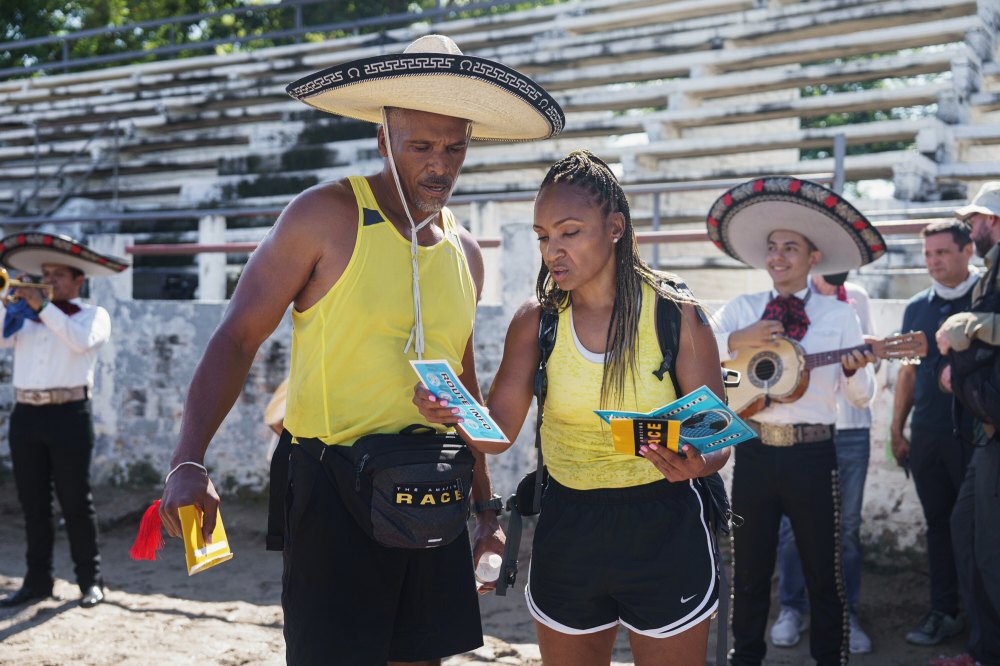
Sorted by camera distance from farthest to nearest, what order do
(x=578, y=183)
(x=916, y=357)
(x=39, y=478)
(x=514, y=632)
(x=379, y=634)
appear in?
(x=39, y=478) < (x=514, y=632) < (x=916, y=357) < (x=578, y=183) < (x=379, y=634)

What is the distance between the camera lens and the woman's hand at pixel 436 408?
8.36ft

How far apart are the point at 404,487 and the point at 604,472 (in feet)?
2.01

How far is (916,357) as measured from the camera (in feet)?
16.4

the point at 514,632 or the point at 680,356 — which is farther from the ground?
the point at 680,356

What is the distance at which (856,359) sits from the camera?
4.81 metres

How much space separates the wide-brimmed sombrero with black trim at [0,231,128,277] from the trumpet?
8.2 inches

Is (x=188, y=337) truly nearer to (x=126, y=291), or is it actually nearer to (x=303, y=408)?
(x=126, y=291)

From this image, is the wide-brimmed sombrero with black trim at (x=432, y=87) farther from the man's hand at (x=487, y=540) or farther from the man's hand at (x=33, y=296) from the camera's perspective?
the man's hand at (x=33, y=296)

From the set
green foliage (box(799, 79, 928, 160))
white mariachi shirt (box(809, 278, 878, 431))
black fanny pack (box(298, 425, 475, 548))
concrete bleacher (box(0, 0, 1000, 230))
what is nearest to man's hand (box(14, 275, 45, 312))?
black fanny pack (box(298, 425, 475, 548))

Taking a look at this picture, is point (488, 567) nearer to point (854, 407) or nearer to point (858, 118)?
point (854, 407)

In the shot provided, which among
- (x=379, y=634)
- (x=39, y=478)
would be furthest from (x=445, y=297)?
(x=39, y=478)

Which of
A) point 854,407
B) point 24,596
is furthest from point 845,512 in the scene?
point 24,596

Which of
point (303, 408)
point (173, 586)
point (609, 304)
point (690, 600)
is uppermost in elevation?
point (609, 304)

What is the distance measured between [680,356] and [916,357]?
2621 millimetres
